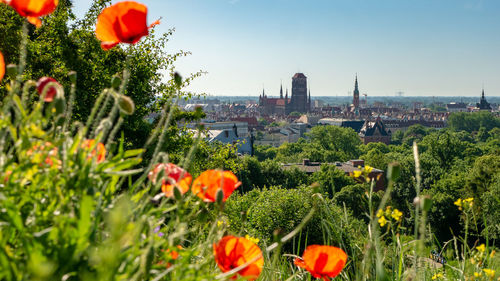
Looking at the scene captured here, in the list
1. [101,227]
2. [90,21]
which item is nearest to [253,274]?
[101,227]

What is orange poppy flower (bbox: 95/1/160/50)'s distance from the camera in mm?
1273

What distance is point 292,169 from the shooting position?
31734mm

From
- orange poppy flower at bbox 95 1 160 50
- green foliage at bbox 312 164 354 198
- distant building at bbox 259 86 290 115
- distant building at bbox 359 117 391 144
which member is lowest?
distant building at bbox 359 117 391 144

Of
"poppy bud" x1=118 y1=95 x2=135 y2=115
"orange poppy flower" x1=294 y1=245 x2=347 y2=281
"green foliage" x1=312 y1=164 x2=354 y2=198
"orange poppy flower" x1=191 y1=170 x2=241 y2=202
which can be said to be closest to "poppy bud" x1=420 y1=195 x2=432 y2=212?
"orange poppy flower" x1=294 y1=245 x2=347 y2=281

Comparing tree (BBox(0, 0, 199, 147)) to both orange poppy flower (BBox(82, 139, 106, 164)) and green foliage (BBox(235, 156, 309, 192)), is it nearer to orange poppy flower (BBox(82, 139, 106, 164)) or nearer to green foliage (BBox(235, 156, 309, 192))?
orange poppy flower (BBox(82, 139, 106, 164))

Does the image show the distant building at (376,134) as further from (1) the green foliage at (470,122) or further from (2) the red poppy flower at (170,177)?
(2) the red poppy flower at (170,177)

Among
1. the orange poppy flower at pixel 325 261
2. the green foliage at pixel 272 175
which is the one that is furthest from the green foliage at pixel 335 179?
the orange poppy flower at pixel 325 261

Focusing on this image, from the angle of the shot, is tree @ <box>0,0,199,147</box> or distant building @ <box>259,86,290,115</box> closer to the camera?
tree @ <box>0,0,199,147</box>

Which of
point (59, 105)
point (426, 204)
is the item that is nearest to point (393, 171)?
point (426, 204)

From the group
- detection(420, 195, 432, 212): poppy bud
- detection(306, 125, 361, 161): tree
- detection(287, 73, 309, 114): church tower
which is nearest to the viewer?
detection(420, 195, 432, 212): poppy bud

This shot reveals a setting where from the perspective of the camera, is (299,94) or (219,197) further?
(299,94)

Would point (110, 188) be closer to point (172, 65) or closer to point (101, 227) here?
point (101, 227)

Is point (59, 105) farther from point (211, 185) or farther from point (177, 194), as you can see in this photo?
point (211, 185)

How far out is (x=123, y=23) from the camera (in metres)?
1.29
